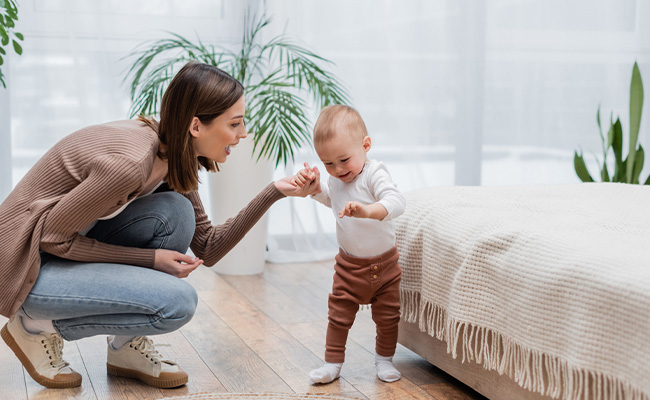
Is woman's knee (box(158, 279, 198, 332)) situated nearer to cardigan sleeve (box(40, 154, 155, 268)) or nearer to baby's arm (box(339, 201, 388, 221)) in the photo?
cardigan sleeve (box(40, 154, 155, 268))

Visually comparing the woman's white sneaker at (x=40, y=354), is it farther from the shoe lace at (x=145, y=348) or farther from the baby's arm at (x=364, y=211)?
the baby's arm at (x=364, y=211)

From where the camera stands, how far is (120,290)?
1.64 meters

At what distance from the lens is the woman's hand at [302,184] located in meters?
1.83

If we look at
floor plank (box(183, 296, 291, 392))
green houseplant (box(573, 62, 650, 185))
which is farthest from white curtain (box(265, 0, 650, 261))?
floor plank (box(183, 296, 291, 392))

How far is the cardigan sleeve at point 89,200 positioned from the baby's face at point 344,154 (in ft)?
1.42

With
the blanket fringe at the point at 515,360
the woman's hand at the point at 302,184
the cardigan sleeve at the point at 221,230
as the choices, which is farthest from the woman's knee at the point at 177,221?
the blanket fringe at the point at 515,360

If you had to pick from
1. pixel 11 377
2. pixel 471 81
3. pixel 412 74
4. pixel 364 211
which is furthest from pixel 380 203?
pixel 471 81

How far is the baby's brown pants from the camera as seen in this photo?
180cm

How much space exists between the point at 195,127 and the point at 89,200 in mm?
302

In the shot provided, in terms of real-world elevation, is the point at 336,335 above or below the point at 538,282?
below

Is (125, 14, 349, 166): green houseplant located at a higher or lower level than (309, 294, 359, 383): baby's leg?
higher

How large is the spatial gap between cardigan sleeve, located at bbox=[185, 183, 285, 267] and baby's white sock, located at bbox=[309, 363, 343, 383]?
15.8 inches

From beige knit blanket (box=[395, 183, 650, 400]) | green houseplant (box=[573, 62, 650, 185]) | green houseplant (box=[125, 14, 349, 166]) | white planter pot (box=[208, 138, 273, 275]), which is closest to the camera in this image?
beige knit blanket (box=[395, 183, 650, 400])

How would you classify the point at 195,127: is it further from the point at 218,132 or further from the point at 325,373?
the point at 325,373
